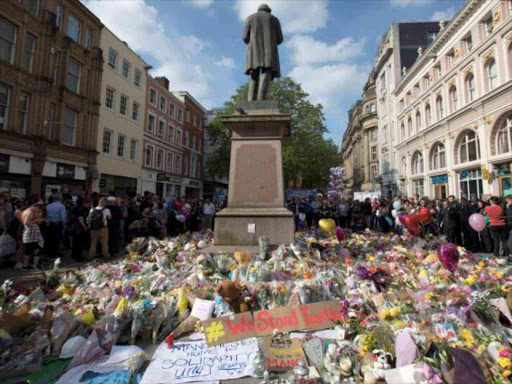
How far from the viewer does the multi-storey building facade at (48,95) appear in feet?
49.1

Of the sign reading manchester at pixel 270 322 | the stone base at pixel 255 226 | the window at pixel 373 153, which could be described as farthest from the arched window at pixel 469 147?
the window at pixel 373 153

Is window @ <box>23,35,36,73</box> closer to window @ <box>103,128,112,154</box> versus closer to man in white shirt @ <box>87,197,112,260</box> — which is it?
window @ <box>103,128,112,154</box>

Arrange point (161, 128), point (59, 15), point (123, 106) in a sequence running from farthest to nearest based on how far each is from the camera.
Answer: point (161, 128) → point (123, 106) → point (59, 15)

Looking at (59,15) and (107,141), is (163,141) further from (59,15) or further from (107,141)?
(59,15)

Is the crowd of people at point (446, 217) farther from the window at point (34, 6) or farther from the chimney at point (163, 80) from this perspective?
the chimney at point (163, 80)

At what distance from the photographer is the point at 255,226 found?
5766 millimetres

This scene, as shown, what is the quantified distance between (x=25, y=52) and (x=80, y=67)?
3.72 metres

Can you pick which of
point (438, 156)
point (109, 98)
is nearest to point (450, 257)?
point (109, 98)

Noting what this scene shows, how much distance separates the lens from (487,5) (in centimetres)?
1812

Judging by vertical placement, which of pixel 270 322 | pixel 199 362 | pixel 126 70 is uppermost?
pixel 126 70

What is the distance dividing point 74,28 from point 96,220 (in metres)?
18.2

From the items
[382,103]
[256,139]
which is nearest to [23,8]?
[256,139]

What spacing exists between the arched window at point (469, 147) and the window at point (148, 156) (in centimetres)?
2623

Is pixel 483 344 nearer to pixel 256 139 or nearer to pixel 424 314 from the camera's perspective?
pixel 424 314
